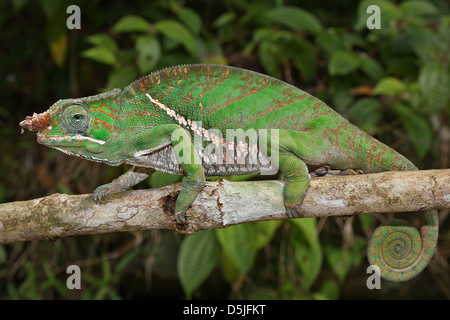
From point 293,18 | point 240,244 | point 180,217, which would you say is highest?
point 293,18

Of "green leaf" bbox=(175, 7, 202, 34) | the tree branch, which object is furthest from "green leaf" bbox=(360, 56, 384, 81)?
the tree branch

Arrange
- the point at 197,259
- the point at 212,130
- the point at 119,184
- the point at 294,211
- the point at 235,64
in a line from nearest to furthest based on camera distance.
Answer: the point at 294,211 → the point at 212,130 → the point at 119,184 → the point at 197,259 → the point at 235,64

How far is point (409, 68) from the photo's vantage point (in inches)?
111

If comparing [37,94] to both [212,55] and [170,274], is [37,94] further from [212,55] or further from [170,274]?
[170,274]

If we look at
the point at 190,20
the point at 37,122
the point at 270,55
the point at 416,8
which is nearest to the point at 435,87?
the point at 416,8

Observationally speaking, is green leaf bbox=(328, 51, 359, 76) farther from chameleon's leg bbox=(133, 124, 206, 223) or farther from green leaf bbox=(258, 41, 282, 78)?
chameleon's leg bbox=(133, 124, 206, 223)

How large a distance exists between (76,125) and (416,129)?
2.09 m

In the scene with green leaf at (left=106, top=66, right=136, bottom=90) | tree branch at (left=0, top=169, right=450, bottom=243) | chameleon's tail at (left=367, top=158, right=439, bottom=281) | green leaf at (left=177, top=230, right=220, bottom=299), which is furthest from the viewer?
green leaf at (left=106, top=66, right=136, bottom=90)

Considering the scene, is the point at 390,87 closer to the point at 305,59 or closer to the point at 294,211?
the point at 305,59

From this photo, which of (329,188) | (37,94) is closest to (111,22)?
(37,94)

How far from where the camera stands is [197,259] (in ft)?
7.33

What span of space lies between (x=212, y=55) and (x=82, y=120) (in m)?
1.59

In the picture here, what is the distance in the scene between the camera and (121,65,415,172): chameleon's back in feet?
4.80

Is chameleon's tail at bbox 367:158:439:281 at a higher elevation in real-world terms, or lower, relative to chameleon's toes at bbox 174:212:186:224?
lower
